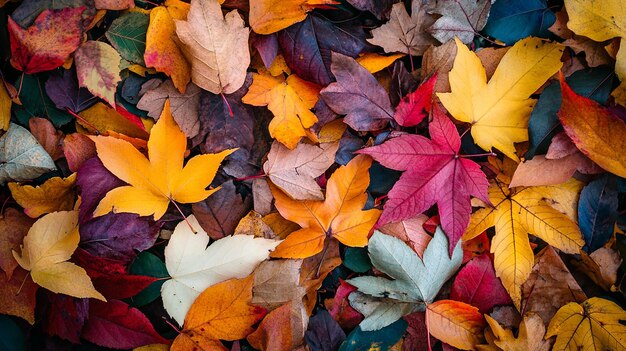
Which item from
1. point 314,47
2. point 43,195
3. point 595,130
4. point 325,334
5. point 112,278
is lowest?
point 325,334

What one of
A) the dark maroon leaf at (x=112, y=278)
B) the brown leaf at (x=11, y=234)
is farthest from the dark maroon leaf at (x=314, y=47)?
the brown leaf at (x=11, y=234)

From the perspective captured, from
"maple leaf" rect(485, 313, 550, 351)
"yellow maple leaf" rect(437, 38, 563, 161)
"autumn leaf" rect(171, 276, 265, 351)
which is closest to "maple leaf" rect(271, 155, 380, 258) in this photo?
"autumn leaf" rect(171, 276, 265, 351)

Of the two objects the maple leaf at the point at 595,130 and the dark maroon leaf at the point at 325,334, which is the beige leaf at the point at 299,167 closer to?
the dark maroon leaf at the point at 325,334

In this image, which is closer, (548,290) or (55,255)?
(55,255)

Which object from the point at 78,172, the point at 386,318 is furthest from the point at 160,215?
the point at 386,318

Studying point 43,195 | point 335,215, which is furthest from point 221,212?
point 43,195

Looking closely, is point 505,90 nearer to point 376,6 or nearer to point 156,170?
point 376,6
